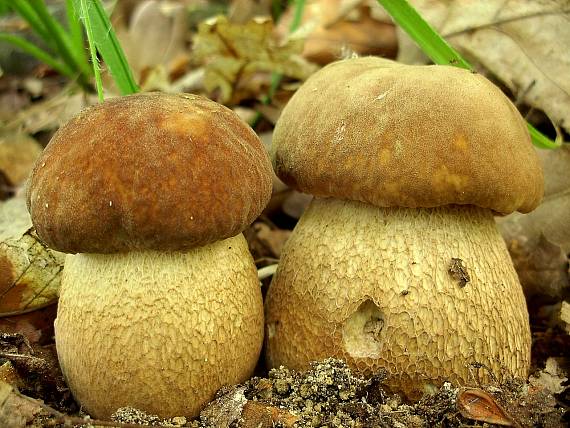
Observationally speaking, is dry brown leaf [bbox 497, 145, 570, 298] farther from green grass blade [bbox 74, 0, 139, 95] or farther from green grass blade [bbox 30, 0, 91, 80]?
green grass blade [bbox 30, 0, 91, 80]

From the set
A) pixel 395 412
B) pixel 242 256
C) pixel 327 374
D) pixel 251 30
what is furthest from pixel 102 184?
pixel 251 30

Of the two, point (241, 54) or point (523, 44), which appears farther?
point (241, 54)

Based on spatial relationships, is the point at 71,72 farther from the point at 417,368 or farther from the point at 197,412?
the point at 417,368

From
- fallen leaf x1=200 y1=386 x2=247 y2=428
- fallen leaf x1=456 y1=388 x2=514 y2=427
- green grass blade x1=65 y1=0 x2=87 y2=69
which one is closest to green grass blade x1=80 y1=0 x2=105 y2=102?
fallen leaf x1=200 y1=386 x2=247 y2=428

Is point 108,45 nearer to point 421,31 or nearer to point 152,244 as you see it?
point 152,244

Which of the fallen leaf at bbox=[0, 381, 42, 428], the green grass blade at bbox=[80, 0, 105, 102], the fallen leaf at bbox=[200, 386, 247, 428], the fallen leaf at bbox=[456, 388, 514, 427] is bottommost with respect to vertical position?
the fallen leaf at bbox=[200, 386, 247, 428]

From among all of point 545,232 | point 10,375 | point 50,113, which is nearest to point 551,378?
point 545,232
